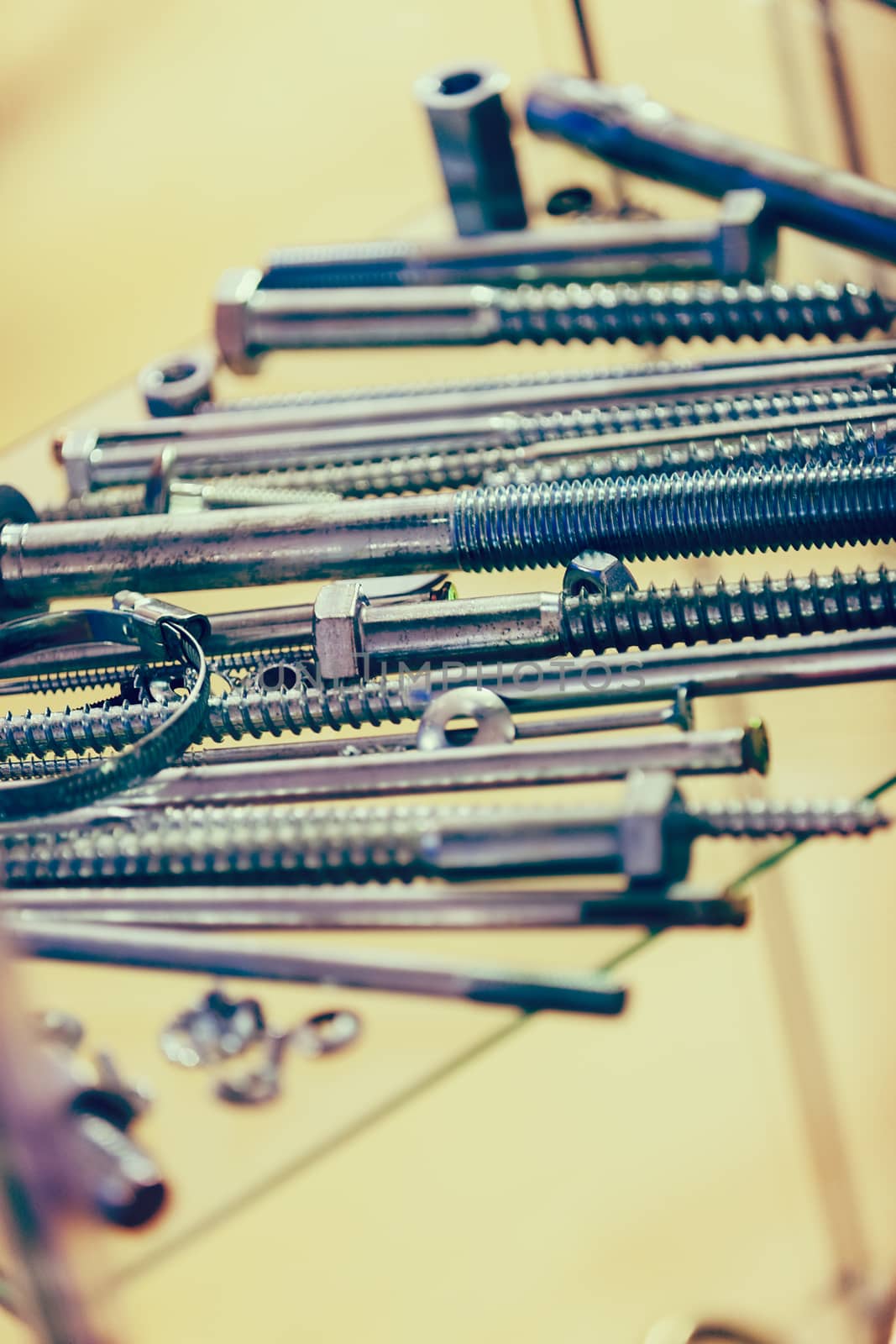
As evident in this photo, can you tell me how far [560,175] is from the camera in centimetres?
156

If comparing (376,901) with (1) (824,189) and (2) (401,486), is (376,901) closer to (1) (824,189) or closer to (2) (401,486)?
(2) (401,486)

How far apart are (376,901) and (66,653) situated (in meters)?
0.37

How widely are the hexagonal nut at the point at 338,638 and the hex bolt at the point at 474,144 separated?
606 millimetres

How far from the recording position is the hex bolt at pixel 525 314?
1.26m

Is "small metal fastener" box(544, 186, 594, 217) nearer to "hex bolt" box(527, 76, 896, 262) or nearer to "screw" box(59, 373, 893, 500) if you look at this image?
"hex bolt" box(527, 76, 896, 262)

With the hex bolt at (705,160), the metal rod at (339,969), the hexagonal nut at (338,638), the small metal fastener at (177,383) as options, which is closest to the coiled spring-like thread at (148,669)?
the hexagonal nut at (338,638)

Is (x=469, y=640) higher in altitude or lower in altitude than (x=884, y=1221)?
higher

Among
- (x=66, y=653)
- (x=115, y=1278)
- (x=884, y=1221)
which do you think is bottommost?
(x=884, y=1221)

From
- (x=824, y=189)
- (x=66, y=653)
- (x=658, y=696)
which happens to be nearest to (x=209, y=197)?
(x=824, y=189)

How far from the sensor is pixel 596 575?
1000mm

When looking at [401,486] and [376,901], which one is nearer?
[376,901]

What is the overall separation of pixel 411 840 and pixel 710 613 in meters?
0.27

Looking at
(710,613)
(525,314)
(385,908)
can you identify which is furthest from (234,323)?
(385,908)

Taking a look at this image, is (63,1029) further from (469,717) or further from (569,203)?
(569,203)
